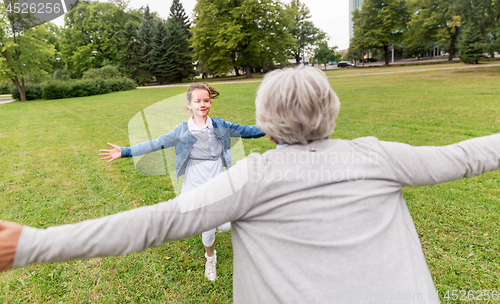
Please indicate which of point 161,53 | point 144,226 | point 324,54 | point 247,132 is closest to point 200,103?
point 247,132

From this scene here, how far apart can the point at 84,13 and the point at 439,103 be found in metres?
57.0

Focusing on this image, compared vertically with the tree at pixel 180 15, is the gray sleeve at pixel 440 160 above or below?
below

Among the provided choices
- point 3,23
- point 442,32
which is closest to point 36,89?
point 3,23

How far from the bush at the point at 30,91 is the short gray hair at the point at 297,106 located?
36.5m

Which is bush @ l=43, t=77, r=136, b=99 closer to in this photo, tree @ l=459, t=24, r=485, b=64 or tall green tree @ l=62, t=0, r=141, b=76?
tall green tree @ l=62, t=0, r=141, b=76

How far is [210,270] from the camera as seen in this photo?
3256mm

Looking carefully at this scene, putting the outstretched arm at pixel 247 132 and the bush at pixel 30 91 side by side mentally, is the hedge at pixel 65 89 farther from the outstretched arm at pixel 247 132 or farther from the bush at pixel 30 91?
the outstretched arm at pixel 247 132

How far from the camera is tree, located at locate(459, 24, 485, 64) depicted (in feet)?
100.0

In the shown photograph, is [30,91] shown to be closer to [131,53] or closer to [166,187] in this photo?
[131,53]

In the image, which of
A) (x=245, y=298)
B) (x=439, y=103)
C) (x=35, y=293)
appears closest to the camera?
(x=245, y=298)

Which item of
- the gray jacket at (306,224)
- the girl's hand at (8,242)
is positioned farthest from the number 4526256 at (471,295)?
the girl's hand at (8,242)

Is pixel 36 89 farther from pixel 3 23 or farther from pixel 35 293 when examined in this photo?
pixel 35 293

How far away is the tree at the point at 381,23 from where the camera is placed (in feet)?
163

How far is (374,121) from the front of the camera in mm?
9820
